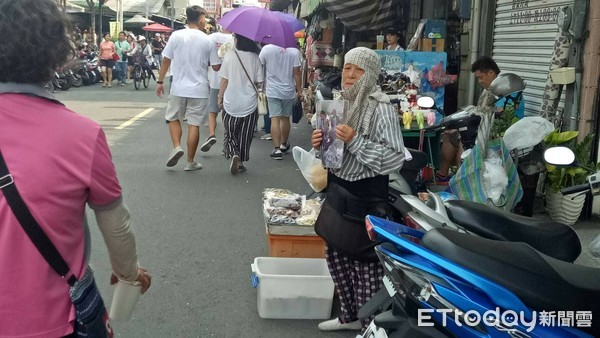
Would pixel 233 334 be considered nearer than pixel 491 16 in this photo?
Yes

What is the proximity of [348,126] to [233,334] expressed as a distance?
1497mm

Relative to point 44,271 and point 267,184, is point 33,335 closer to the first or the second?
point 44,271

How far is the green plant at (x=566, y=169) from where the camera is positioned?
5.82m

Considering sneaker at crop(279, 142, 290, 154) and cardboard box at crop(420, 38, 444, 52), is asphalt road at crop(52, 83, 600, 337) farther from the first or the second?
cardboard box at crop(420, 38, 444, 52)

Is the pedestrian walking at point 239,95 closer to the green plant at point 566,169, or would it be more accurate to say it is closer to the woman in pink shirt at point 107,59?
the green plant at point 566,169

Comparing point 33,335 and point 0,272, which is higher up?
point 0,272

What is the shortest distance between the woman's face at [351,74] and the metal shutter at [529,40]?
12.6ft

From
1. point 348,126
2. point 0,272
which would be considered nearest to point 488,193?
point 348,126

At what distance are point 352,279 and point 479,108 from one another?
2.75 meters

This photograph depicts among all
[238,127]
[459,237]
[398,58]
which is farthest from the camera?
[238,127]

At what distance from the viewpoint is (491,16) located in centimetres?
909

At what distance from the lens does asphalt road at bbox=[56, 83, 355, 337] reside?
13.4ft

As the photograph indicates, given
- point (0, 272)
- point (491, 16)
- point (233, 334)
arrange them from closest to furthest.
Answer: point (0, 272) → point (233, 334) → point (491, 16)

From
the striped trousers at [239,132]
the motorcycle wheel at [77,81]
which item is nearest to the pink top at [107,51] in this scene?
the motorcycle wheel at [77,81]
